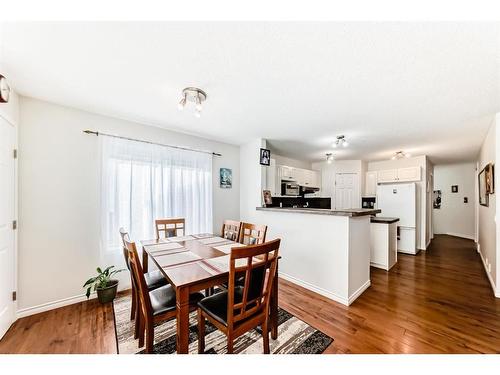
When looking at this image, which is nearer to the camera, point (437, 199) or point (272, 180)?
point (272, 180)

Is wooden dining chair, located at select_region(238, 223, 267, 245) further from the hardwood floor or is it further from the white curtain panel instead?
the white curtain panel

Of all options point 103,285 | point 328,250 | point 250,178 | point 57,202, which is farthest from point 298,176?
point 57,202

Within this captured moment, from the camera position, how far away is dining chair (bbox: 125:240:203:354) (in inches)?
54.4

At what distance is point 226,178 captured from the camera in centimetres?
381

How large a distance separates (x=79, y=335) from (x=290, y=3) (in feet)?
9.80

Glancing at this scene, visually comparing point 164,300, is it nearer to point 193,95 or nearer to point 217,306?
point 217,306

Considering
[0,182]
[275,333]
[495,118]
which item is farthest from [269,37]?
[495,118]

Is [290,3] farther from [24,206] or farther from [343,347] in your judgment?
[24,206]

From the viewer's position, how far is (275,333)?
5.81 feet

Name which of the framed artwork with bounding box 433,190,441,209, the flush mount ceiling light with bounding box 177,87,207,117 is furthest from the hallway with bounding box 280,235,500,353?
the framed artwork with bounding box 433,190,441,209

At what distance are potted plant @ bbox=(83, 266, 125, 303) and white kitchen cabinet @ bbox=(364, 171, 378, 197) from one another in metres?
5.84

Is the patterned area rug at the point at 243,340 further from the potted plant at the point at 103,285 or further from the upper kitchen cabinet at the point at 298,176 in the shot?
the upper kitchen cabinet at the point at 298,176

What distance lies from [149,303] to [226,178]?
2.60 meters

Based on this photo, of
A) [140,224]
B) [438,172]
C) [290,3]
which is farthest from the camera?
[438,172]
